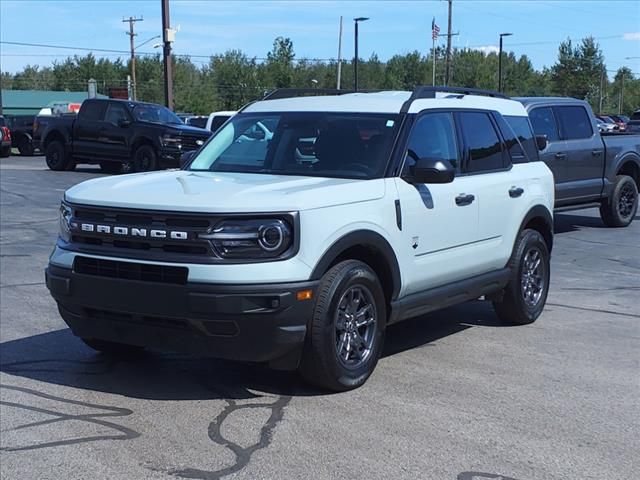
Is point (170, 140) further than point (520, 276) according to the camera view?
Yes

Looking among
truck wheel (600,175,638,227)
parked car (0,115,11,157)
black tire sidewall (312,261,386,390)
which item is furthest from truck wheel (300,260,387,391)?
parked car (0,115,11,157)

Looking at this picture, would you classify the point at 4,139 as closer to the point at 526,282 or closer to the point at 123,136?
the point at 123,136

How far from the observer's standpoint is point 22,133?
37.8 meters

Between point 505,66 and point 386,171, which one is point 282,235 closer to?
point 386,171

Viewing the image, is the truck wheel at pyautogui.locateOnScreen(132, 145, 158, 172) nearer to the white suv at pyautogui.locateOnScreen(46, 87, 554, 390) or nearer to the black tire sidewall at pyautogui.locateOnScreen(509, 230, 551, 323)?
the white suv at pyautogui.locateOnScreen(46, 87, 554, 390)

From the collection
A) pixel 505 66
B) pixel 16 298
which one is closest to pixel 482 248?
pixel 16 298

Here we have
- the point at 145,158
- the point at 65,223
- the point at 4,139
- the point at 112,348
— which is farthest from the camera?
the point at 4,139

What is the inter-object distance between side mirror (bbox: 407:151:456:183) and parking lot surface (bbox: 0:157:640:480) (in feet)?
4.44

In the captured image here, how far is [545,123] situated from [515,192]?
5.96 metres

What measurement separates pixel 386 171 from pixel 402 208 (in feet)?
0.93

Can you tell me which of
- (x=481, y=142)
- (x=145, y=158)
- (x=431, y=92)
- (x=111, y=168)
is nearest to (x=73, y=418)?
(x=431, y=92)

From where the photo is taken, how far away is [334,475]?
13.8 ft

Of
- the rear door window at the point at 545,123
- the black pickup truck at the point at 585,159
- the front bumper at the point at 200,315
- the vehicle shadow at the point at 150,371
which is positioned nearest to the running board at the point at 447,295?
the vehicle shadow at the point at 150,371

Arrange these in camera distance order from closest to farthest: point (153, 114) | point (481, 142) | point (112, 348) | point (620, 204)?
point (112, 348)
point (481, 142)
point (620, 204)
point (153, 114)
